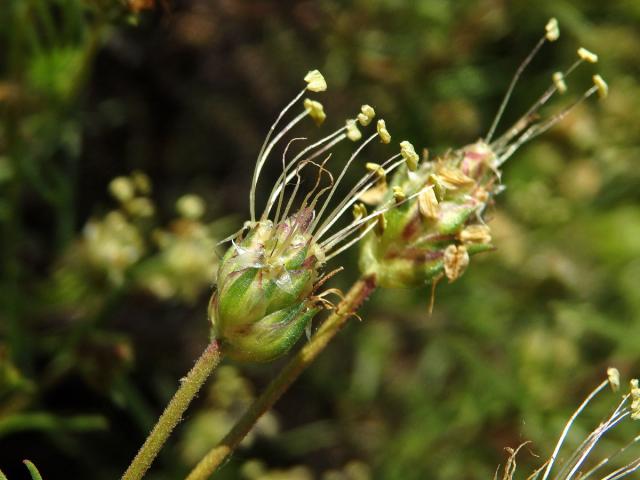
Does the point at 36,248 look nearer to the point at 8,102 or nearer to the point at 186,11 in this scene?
the point at 8,102

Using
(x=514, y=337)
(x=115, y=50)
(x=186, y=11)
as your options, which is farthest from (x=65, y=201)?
(x=514, y=337)

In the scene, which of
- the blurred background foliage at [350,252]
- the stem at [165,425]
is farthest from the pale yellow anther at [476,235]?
the blurred background foliage at [350,252]

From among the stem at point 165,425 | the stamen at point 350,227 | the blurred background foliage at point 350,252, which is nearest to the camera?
the stem at point 165,425

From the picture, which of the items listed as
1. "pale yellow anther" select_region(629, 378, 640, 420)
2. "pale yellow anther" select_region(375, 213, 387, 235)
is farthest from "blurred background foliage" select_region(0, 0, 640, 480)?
"pale yellow anther" select_region(629, 378, 640, 420)

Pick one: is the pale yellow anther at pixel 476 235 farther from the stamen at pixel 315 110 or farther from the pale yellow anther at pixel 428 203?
the stamen at pixel 315 110

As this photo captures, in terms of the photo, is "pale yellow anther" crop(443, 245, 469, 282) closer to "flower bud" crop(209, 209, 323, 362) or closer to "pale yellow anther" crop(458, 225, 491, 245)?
"pale yellow anther" crop(458, 225, 491, 245)

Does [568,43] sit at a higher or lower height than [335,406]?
higher

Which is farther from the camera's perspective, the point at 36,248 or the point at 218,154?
the point at 218,154
